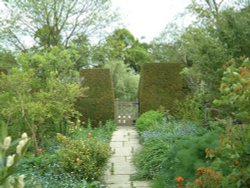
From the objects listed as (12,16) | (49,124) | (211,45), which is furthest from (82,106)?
(12,16)

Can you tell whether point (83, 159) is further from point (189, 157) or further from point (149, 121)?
point (149, 121)

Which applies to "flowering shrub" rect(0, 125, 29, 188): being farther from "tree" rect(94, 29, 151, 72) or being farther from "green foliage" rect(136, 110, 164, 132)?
"tree" rect(94, 29, 151, 72)

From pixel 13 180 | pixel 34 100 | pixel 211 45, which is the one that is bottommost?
pixel 13 180

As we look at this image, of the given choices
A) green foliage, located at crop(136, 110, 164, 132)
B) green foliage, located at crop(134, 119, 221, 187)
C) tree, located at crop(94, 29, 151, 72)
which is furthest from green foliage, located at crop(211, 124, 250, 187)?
tree, located at crop(94, 29, 151, 72)

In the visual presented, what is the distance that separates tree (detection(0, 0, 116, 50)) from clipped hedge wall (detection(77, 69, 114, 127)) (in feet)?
26.1

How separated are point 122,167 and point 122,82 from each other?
16.4 meters

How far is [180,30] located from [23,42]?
934 cm

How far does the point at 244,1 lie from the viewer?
851cm

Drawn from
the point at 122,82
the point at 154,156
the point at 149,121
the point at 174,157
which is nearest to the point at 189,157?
the point at 174,157

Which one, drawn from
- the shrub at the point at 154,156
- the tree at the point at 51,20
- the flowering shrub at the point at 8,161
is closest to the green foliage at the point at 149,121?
the shrub at the point at 154,156

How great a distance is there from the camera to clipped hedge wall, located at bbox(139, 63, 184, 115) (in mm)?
13477

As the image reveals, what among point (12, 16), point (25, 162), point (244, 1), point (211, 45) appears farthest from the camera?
point (12, 16)

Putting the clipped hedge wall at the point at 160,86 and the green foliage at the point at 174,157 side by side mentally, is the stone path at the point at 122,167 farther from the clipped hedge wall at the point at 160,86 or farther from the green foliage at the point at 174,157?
the clipped hedge wall at the point at 160,86

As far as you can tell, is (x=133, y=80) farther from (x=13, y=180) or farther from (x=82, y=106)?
(x=13, y=180)
